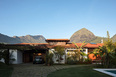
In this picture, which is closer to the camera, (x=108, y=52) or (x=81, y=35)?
(x=108, y=52)

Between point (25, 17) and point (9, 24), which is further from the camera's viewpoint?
point (9, 24)

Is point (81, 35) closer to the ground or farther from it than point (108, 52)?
farther from it

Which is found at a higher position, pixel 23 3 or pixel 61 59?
pixel 23 3

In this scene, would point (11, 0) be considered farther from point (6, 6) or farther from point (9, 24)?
point (9, 24)

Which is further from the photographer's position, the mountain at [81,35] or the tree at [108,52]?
the mountain at [81,35]

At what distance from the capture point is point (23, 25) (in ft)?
103

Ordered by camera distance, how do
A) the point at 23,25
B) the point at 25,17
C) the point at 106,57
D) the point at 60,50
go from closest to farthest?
1. the point at 106,57
2. the point at 60,50
3. the point at 25,17
4. the point at 23,25

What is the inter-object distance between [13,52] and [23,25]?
1217 cm

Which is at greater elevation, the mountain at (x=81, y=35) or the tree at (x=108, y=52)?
the mountain at (x=81, y=35)

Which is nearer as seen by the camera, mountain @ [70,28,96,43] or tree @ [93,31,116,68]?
tree @ [93,31,116,68]

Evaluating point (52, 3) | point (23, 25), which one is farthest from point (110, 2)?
point (23, 25)

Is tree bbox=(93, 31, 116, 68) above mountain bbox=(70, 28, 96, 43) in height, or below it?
below

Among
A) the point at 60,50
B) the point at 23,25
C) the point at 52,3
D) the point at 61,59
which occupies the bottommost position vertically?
the point at 61,59

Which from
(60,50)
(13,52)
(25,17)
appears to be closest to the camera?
(60,50)
